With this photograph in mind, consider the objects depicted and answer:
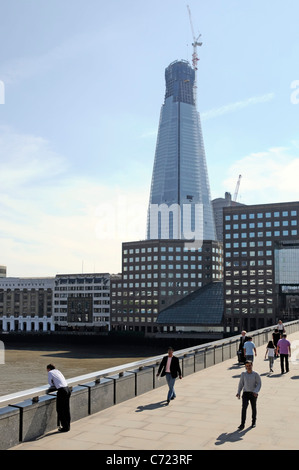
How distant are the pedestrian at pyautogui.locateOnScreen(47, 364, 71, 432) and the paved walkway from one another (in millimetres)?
285

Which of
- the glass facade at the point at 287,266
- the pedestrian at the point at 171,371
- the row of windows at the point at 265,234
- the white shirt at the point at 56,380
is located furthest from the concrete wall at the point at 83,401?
the glass facade at the point at 287,266

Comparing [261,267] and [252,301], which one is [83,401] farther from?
[261,267]

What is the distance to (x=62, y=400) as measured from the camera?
45.1 feet

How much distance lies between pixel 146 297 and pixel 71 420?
179 m

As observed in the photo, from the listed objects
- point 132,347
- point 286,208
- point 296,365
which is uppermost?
point 286,208

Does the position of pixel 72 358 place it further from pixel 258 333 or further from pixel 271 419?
pixel 271 419

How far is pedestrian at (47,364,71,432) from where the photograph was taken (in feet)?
44.4

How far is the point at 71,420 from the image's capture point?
1455 cm

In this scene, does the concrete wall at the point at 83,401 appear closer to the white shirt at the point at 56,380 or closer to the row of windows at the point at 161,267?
the white shirt at the point at 56,380

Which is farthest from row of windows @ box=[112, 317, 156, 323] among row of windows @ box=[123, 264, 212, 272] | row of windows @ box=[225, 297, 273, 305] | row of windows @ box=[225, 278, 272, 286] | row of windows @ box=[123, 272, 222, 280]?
row of windows @ box=[225, 278, 272, 286]

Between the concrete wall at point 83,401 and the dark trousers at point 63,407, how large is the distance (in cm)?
23

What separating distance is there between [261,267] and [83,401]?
165859 mm

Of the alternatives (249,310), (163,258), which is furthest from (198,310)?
(163,258)
